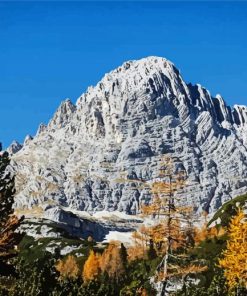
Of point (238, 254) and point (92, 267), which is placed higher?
point (92, 267)

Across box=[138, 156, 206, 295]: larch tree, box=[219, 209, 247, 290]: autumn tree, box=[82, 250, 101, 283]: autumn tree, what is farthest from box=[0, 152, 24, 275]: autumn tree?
box=[82, 250, 101, 283]: autumn tree

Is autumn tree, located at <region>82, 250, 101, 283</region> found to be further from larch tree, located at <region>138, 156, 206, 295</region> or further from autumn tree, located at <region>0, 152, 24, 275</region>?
larch tree, located at <region>138, 156, 206, 295</region>

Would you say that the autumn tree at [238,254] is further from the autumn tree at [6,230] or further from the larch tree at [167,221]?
the autumn tree at [6,230]

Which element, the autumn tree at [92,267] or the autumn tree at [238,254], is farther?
the autumn tree at [92,267]

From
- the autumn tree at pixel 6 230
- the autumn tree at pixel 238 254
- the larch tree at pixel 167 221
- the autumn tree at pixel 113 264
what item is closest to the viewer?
the larch tree at pixel 167 221

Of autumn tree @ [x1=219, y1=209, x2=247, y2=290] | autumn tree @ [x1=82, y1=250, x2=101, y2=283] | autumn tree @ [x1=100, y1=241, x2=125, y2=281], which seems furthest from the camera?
autumn tree @ [x1=82, y1=250, x2=101, y2=283]

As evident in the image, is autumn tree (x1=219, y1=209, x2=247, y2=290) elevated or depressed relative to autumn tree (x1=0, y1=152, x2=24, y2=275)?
depressed

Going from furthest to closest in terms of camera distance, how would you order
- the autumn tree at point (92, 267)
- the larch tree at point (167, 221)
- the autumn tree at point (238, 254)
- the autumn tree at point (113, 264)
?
the autumn tree at point (92, 267) < the autumn tree at point (113, 264) < the autumn tree at point (238, 254) < the larch tree at point (167, 221)

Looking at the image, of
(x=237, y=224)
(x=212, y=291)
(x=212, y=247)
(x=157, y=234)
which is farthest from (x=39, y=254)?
(x=157, y=234)

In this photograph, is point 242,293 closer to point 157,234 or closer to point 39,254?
point 157,234

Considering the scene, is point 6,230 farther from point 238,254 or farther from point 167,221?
point 238,254

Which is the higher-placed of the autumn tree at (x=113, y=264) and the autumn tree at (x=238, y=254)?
the autumn tree at (x=113, y=264)

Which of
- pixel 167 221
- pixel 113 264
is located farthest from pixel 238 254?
pixel 113 264

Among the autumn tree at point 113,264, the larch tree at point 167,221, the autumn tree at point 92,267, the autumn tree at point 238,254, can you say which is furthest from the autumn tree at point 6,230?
the autumn tree at point 92,267
